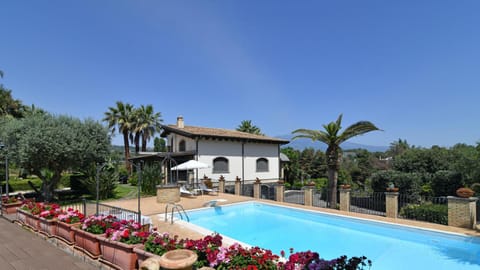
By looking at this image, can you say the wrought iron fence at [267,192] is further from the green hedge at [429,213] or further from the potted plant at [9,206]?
the potted plant at [9,206]

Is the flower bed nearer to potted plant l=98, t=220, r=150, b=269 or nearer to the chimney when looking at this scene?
potted plant l=98, t=220, r=150, b=269

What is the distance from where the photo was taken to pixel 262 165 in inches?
933

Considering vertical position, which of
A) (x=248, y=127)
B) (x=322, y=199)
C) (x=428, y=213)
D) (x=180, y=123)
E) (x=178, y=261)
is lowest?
(x=322, y=199)

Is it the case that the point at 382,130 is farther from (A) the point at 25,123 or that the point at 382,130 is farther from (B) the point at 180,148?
(A) the point at 25,123

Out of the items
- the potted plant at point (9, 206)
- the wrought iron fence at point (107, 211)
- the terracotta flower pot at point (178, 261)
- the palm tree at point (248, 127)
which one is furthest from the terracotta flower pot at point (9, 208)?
the palm tree at point (248, 127)

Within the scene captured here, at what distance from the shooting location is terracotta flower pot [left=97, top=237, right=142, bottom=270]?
4.13m

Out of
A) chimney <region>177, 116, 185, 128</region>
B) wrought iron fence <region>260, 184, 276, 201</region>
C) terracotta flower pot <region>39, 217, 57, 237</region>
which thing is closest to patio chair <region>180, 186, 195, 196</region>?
wrought iron fence <region>260, 184, 276, 201</region>

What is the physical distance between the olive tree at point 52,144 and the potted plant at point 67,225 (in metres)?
7.71

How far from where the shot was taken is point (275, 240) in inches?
348

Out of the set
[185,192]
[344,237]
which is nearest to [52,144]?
[185,192]

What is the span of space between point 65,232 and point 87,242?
48.9 inches

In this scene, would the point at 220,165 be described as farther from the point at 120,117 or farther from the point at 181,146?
the point at 120,117

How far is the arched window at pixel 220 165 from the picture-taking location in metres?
20.7

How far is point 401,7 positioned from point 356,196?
9812 mm
